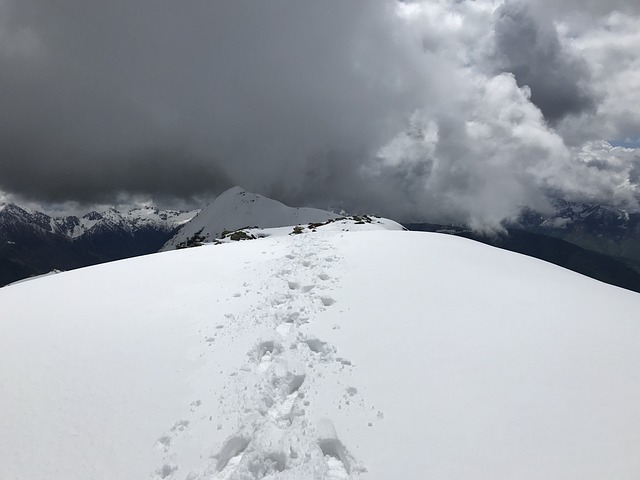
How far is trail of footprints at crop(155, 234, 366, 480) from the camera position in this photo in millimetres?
5668

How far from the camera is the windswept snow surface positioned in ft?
18.8

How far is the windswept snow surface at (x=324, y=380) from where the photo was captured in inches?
226

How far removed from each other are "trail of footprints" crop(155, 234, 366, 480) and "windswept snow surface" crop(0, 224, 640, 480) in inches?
1.3

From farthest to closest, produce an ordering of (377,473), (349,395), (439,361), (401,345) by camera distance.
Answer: (401,345) → (439,361) → (349,395) → (377,473)

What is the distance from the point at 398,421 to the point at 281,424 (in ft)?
→ 7.61

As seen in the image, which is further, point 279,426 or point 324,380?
point 324,380

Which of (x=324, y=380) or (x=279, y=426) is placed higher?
(x=324, y=380)

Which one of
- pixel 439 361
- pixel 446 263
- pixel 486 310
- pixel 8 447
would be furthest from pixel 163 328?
pixel 446 263

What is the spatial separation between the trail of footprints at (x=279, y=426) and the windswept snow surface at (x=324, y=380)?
3 cm

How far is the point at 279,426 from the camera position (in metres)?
6.46

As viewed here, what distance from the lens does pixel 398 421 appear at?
6492mm

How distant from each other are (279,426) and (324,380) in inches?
59.3

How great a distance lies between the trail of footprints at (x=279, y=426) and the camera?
567 centimetres

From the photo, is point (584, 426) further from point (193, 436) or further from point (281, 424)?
point (193, 436)
